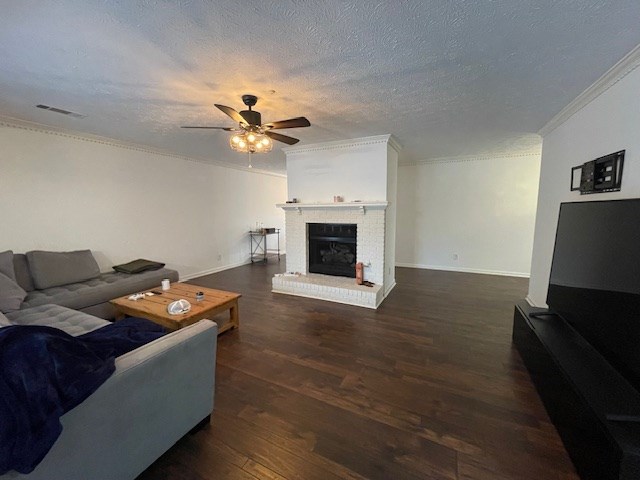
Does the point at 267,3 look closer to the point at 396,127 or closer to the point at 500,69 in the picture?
the point at 500,69

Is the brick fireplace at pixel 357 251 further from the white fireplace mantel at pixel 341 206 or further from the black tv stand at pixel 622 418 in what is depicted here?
the black tv stand at pixel 622 418

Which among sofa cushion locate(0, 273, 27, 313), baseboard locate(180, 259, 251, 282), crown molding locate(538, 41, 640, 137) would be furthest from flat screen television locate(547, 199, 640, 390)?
baseboard locate(180, 259, 251, 282)

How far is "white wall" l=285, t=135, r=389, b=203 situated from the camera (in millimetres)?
3969

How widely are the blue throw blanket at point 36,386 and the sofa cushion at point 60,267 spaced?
294cm

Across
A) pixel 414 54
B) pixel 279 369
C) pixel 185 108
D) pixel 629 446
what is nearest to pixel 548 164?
pixel 414 54

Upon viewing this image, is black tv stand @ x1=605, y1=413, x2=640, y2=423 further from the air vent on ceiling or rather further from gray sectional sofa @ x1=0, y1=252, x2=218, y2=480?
the air vent on ceiling

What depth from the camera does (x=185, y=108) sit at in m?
2.80

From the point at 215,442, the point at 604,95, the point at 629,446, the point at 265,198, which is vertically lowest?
the point at 215,442

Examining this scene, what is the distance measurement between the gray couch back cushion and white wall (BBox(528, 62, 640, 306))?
571cm

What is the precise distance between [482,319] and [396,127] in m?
2.67

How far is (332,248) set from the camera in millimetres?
4711

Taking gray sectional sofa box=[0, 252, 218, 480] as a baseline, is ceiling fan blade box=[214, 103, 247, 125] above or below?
above

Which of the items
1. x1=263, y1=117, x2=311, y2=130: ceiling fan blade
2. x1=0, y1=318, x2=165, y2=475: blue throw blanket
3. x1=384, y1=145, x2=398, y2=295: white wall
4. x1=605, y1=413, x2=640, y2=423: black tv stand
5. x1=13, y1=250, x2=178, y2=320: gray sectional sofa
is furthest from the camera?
x1=384, y1=145, x2=398, y2=295: white wall

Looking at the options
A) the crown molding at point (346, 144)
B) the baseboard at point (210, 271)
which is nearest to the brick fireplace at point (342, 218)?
the crown molding at point (346, 144)
